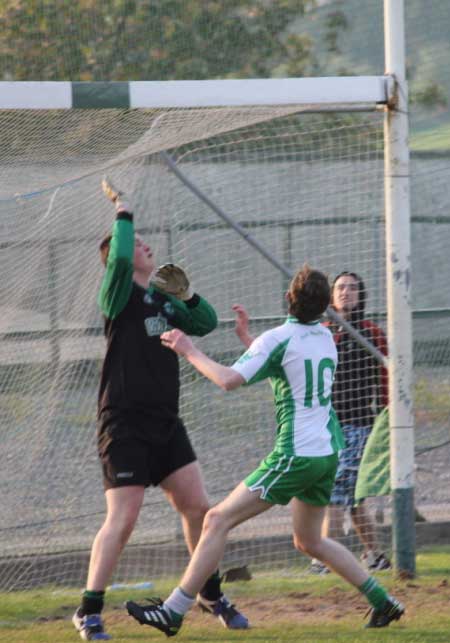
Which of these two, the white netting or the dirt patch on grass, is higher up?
the white netting

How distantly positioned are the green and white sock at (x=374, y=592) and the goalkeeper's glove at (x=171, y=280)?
162 centimetres

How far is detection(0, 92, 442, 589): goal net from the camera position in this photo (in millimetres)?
7750

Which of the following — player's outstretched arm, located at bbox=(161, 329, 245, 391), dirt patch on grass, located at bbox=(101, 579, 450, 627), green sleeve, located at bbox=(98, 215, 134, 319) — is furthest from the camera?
dirt patch on grass, located at bbox=(101, 579, 450, 627)

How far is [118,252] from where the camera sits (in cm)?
630

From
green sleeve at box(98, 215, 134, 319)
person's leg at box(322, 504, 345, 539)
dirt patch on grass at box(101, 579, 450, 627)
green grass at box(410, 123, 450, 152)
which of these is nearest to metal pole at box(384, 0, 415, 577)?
dirt patch on grass at box(101, 579, 450, 627)

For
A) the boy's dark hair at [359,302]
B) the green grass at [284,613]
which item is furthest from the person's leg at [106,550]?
the boy's dark hair at [359,302]

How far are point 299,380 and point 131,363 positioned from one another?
2.61 feet

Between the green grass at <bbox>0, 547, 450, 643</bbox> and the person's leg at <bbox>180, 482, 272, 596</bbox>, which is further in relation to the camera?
the green grass at <bbox>0, 547, 450, 643</bbox>

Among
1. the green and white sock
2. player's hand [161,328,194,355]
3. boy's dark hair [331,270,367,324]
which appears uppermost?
boy's dark hair [331,270,367,324]

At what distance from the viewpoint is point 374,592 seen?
644 centimetres

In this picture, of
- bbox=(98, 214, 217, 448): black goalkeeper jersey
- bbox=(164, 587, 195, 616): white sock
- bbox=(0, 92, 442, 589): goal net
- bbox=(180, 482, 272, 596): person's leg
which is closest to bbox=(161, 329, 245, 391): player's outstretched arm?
bbox=(98, 214, 217, 448): black goalkeeper jersey

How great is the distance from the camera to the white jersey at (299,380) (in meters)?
6.18

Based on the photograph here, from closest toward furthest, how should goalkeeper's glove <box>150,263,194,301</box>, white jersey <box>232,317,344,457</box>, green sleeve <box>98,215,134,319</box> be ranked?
white jersey <box>232,317,344,457</box>, green sleeve <box>98,215,134,319</box>, goalkeeper's glove <box>150,263,194,301</box>

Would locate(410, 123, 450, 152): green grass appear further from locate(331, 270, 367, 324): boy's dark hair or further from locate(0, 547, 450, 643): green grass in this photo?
locate(0, 547, 450, 643): green grass
